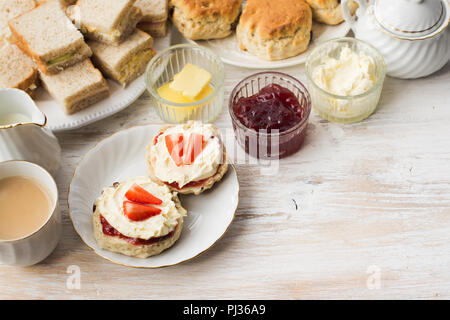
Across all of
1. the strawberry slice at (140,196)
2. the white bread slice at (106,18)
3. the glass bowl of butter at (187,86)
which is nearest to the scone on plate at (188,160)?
the strawberry slice at (140,196)

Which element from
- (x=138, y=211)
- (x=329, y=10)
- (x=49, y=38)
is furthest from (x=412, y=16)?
(x=49, y=38)

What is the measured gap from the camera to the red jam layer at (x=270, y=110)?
2.06 meters

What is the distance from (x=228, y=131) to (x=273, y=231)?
50 cm

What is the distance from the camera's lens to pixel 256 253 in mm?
1920

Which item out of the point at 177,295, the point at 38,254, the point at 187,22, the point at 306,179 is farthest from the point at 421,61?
the point at 38,254

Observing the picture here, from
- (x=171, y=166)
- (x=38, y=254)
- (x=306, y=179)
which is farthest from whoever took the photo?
(x=306, y=179)

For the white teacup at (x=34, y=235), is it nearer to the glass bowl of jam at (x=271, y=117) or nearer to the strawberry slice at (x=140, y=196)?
the strawberry slice at (x=140, y=196)

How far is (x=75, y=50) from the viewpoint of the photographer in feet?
7.33

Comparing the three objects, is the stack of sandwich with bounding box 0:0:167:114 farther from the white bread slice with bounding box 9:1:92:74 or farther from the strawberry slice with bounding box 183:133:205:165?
the strawberry slice with bounding box 183:133:205:165

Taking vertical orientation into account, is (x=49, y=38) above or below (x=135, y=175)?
above

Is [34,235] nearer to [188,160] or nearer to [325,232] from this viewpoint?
[188,160]

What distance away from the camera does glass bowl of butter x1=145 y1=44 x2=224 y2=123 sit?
2207 mm

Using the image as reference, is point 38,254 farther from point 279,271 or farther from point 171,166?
point 279,271

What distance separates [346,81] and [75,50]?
1101mm
